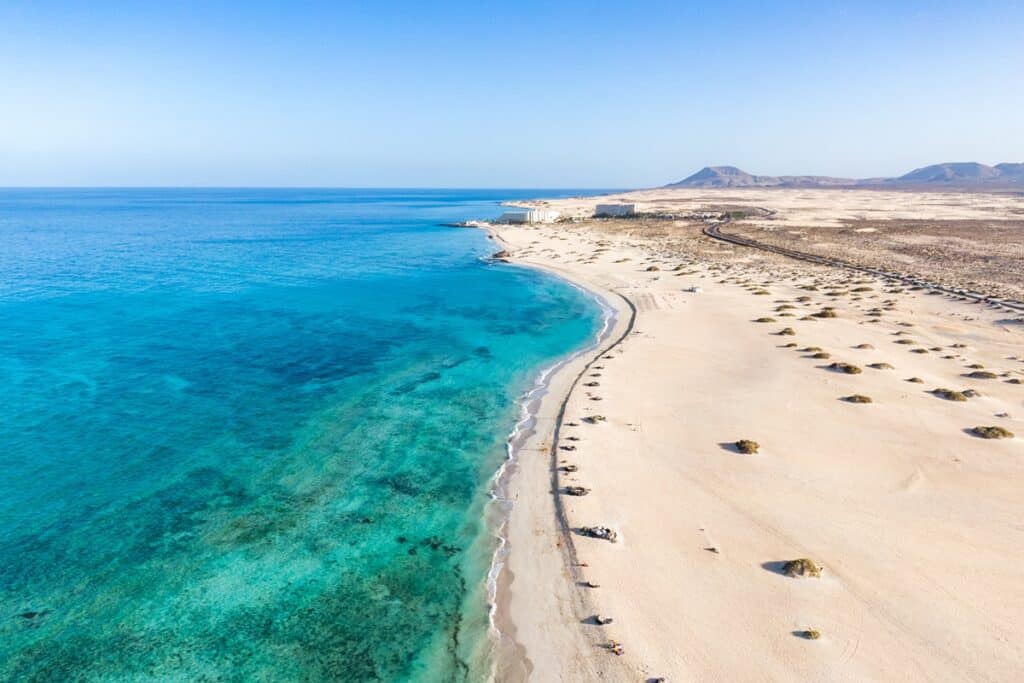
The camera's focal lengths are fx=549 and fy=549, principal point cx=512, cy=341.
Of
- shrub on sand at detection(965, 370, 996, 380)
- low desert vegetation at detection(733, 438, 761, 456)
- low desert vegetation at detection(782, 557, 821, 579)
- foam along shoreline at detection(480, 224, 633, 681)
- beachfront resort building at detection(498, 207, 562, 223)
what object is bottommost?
foam along shoreline at detection(480, 224, 633, 681)

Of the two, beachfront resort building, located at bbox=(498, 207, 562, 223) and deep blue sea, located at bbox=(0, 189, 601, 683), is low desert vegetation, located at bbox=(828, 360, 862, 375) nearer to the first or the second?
deep blue sea, located at bbox=(0, 189, 601, 683)

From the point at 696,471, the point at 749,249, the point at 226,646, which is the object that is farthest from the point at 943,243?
the point at 226,646

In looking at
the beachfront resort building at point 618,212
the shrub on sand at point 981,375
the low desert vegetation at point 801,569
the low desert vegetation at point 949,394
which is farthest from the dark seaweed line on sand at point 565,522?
the beachfront resort building at point 618,212

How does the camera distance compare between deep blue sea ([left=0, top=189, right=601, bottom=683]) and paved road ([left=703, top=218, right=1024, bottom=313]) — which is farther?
paved road ([left=703, top=218, right=1024, bottom=313])

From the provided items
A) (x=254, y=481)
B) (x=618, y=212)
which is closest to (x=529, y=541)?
(x=254, y=481)

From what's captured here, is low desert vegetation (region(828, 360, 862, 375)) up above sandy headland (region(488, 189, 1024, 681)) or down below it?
above

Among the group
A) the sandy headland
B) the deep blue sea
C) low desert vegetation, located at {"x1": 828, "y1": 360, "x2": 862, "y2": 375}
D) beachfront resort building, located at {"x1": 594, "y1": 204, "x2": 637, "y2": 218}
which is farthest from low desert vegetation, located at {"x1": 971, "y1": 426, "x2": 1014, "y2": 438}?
beachfront resort building, located at {"x1": 594, "y1": 204, "x2": 637, "y2": 218}
